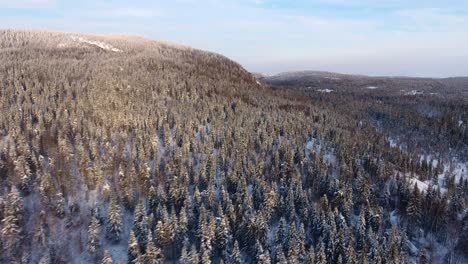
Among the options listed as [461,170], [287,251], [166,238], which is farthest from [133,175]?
[461,170]

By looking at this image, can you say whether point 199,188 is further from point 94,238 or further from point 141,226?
point 94,238

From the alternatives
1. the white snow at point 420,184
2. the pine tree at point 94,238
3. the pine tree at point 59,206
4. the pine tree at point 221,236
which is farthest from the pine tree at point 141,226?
the white snow at point 420,184

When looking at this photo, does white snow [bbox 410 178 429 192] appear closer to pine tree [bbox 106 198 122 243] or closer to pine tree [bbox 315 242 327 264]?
pine tree [bbox 315 242 327 264]

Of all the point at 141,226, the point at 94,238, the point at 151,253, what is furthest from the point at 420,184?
the point at 94,238

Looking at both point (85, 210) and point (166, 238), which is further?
point (85, 210)

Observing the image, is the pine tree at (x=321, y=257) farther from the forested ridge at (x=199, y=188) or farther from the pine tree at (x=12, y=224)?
the pine tree at (x=12, y=224)

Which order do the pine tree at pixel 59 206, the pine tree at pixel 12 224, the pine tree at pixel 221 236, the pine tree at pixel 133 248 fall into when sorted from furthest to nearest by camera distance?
the pine tree at pixel 59 206 → the pine tree at pixel 221 236 → the pine tree at pixel 12 224 → the pine tree at pixel 133 248

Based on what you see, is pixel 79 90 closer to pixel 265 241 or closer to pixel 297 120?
pixel 297 120
